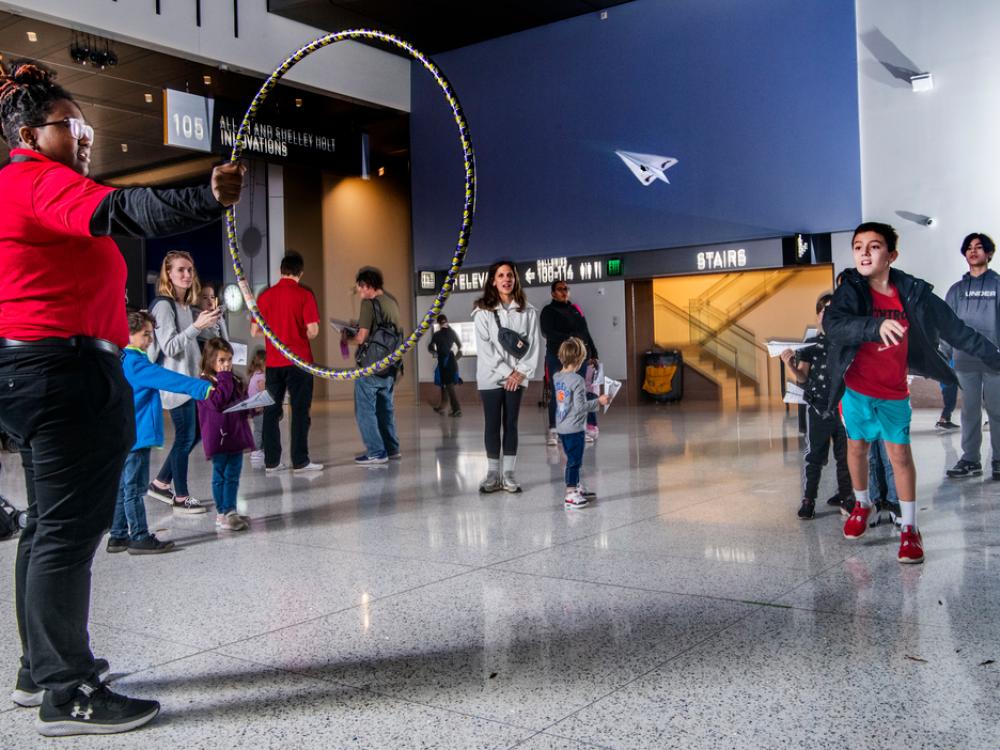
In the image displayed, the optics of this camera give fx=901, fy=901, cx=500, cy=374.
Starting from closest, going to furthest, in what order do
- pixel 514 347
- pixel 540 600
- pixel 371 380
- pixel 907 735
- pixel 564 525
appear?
pixel 907 735 < pixel 540 600 < pixel 564 525 < pixel 514 347 < pixel 371 380

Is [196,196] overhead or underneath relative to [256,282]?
underneath

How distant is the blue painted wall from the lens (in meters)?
14.6

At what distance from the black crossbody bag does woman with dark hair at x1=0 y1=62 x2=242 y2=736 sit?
4058 millimetres

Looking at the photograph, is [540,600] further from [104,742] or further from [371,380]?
[371,380]

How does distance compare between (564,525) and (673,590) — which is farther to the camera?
(564,525)

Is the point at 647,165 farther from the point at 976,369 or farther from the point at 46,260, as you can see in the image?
the point at 46,260

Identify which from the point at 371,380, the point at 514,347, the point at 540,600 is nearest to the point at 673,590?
the point at 540,600

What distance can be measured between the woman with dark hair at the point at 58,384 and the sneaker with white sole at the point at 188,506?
11.7ft

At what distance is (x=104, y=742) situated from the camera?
252 centimetres

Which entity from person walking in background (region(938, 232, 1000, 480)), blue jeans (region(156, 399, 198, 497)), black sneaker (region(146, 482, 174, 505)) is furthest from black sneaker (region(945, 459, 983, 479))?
black sneaker (region(146, 482, 174, 505))

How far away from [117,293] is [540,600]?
206 centimetres

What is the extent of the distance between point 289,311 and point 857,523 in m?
5.11

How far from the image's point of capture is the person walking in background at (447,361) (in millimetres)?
15662

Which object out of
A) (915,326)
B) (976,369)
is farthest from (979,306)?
(915,326)
